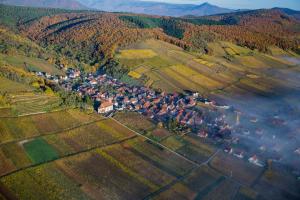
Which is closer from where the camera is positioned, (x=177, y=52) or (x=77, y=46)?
(x=177, y=52)

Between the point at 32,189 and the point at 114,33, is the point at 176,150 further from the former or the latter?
the point at 114,33

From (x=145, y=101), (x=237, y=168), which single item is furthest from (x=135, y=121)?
(x=237, y=168)

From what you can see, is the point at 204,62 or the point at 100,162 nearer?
the point at 100,162

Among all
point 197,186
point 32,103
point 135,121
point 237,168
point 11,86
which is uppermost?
point 11,86

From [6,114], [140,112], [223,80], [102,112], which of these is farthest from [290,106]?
[6,114]

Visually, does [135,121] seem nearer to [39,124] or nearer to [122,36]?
[39,124]

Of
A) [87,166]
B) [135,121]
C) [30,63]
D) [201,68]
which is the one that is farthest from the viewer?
[201,68]

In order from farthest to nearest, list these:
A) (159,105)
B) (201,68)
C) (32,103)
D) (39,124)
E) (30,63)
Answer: (201,68), (30,63), (159,105), (32,103), (39,124)
